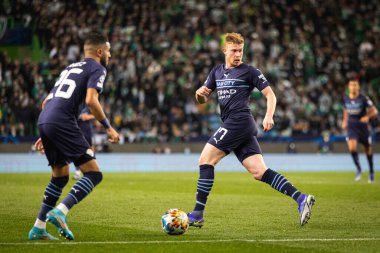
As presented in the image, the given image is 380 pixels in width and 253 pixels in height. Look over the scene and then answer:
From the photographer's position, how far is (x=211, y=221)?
9562 mm

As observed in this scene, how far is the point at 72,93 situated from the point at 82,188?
3.20ft

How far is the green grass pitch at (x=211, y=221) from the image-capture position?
7156 millimetres

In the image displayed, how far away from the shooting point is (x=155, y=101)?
26609mm

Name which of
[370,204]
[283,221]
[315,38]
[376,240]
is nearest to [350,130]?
[370,204]

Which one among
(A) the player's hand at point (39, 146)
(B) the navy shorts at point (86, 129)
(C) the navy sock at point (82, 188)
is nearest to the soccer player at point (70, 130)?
(C) the navy sock at point (82, 188)

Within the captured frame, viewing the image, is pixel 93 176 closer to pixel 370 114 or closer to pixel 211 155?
pixel 211 155

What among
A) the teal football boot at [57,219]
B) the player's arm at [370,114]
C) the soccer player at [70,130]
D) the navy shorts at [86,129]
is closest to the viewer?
the teal football boot at [57,219]

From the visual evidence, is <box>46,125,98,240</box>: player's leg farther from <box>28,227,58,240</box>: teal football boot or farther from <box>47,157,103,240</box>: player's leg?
<box>28,227,58,240</box>: teal football boot

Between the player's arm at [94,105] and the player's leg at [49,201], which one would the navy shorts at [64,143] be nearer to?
the player's leg at [49,201]

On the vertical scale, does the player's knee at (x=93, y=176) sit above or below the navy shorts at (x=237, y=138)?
below

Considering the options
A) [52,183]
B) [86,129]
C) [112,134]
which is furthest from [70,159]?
[86,129]

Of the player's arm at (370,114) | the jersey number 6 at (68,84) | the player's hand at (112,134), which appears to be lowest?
the player's arm at (370,114)

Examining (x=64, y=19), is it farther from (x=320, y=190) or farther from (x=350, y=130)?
(x=320, y=190)

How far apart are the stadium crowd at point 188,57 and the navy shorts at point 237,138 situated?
16.4 m
